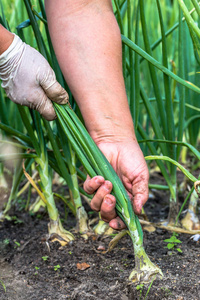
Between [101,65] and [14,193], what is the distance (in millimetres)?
628

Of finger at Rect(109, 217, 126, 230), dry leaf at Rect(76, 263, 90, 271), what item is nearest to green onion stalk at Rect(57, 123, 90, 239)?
dry leaf at Rect(76, 263, 90, 271)

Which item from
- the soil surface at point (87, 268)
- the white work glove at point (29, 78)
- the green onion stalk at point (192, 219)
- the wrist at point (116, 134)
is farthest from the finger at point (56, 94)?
the green onion stalk at point (192, 219)

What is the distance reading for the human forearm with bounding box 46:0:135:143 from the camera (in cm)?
101

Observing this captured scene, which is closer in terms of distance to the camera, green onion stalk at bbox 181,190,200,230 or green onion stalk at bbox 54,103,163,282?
green onion stalk at bbox 54,103,163,282

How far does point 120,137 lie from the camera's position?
39.2 inches

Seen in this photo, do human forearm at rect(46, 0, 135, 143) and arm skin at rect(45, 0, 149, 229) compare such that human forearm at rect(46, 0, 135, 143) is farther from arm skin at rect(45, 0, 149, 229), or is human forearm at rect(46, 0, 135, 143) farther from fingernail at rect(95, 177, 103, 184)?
fingernail at rect(95, 177, 103, 184)

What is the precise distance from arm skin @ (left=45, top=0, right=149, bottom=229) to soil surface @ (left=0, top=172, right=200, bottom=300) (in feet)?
0.70

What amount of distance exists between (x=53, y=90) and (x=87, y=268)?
518mm

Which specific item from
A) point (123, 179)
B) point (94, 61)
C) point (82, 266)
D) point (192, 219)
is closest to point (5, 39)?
point (94, 61)

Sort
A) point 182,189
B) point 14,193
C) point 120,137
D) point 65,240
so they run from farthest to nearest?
point 182,189 < point 14,193 < point 65,240 < point 120,137

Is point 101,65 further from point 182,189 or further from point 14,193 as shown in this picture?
point 182,189

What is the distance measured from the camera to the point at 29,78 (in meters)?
0.98

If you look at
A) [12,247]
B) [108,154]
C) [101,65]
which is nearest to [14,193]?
[12,247]

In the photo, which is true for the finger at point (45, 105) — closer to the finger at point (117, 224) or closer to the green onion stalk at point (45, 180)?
the green onion stalk at point (45, 180)
